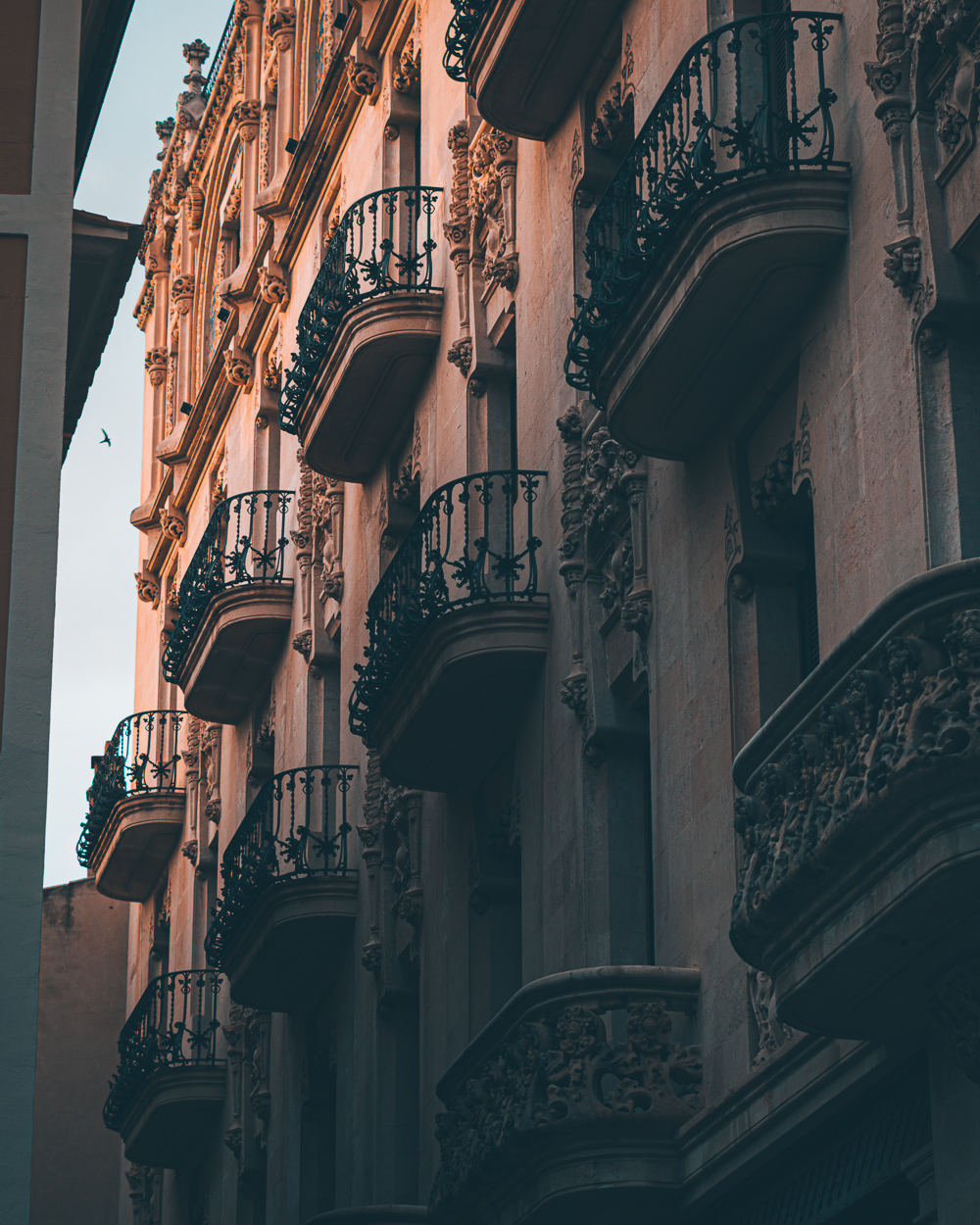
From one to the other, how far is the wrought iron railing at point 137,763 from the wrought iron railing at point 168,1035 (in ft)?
11.3

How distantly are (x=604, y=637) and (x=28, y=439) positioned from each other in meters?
6.19

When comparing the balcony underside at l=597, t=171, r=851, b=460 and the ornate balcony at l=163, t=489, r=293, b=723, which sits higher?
the ornate balcony at l=163, t=489, r=293, b=723

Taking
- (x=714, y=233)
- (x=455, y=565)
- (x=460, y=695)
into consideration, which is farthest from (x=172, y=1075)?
(x=714, y=233)

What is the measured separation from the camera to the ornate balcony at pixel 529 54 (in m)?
19.0

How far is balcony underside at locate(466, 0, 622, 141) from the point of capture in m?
19.0

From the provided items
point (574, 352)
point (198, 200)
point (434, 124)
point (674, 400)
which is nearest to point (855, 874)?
point (674, 400)

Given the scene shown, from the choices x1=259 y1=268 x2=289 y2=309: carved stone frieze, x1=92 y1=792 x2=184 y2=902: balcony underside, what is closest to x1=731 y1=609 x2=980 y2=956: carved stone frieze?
x1=259 y1=268 x2=289 y2=309: carved stone frieze

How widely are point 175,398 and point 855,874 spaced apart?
101ft

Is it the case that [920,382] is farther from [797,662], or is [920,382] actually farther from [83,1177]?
[83,1177]

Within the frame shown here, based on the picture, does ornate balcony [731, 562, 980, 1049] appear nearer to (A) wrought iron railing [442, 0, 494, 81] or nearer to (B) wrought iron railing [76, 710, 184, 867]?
(A) wrought iron railing [442, 0, 494, 81]

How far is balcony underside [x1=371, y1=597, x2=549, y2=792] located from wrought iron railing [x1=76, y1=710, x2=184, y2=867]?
15953 millimetres

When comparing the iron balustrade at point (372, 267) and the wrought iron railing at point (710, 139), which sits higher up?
the iron balustrade at point (372, 267)

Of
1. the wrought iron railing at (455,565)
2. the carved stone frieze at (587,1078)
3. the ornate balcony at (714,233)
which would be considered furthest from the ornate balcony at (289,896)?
the ornate balcony at (714,233)

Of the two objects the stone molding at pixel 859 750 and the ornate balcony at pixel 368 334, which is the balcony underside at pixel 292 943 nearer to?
the ornate balcony at pixel 368 334
